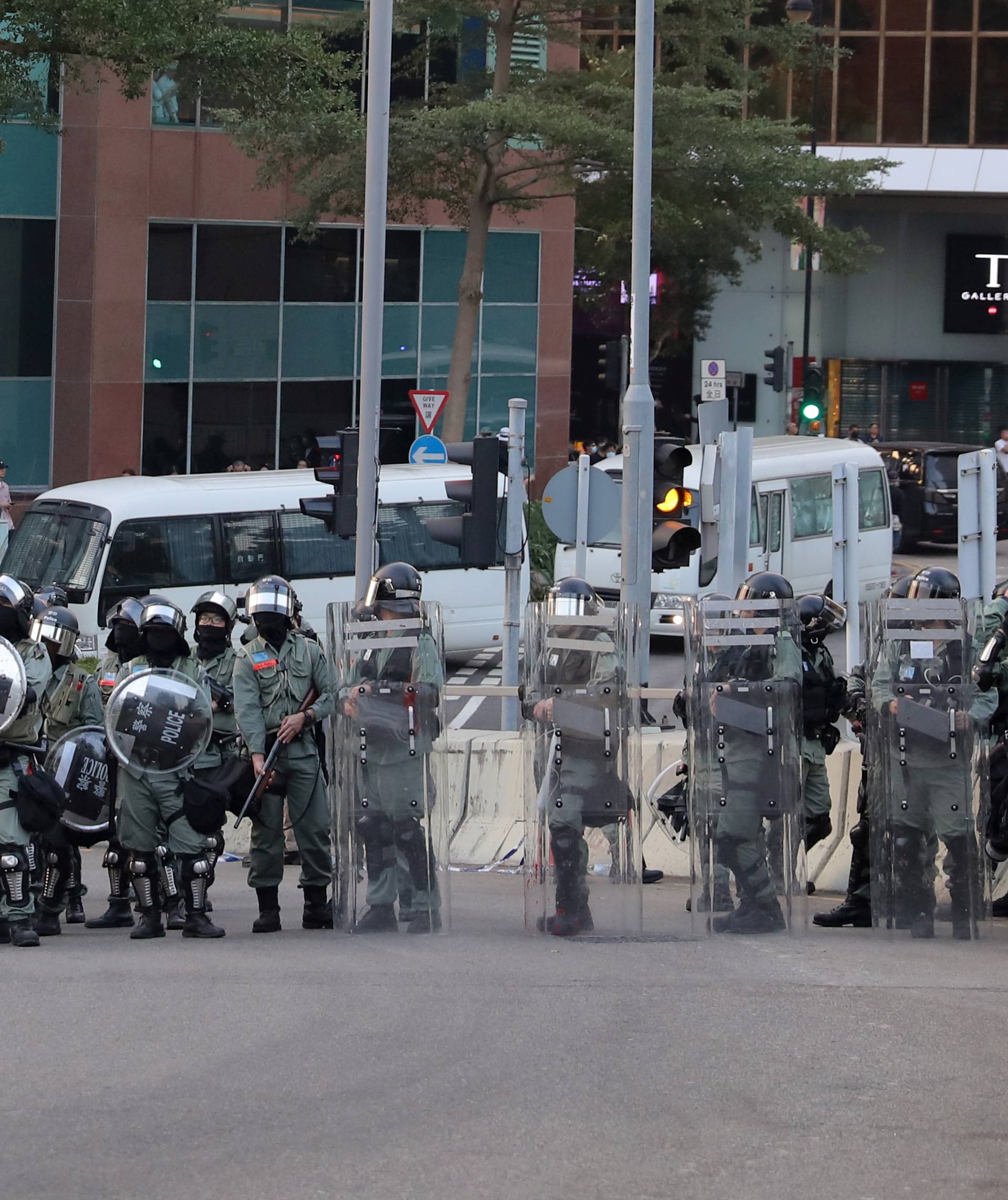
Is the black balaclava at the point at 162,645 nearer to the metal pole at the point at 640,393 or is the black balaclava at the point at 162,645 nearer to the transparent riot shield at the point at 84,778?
the transparent riot shield at the point at 84,778

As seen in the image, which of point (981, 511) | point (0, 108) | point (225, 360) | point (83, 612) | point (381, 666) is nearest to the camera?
point (381, 666)

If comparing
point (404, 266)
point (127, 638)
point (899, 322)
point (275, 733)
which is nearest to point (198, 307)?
point (404, 266)

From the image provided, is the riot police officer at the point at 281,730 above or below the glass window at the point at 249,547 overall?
below

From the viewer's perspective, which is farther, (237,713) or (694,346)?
(694,346)

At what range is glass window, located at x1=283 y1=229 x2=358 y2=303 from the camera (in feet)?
103

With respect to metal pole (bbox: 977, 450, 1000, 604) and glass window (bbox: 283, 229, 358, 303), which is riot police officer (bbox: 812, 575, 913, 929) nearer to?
metal pole (bbox: 977, 450, 1000, 604)

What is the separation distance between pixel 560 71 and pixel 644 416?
15891mm

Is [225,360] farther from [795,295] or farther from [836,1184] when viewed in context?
[836,1184]

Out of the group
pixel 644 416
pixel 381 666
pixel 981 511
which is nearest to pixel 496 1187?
pixel 381 666

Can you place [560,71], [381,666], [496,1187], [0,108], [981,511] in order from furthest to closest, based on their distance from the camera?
[560,71] < [0,108] < [981,511] < [381,666] < [496,1187]

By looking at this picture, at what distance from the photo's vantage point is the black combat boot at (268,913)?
8.93 m

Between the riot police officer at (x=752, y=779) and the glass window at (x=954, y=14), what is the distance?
140 ft

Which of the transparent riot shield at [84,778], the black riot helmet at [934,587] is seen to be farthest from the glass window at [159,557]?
the black riot helmet at [934,587]

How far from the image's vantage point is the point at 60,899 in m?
9.16
